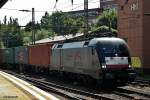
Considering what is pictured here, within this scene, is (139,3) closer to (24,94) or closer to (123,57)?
(123,57)

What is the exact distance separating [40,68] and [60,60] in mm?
8973

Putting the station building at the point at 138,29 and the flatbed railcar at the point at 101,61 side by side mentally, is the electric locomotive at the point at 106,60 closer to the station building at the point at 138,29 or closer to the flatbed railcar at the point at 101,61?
the flatbed railcar at the point at 101,61

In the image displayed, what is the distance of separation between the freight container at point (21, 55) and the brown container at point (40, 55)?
2199 millimetres

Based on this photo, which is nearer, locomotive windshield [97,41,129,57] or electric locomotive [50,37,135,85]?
electric locomotive [50,37,135,85]

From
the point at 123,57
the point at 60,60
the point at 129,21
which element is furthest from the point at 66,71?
the point at 129,21

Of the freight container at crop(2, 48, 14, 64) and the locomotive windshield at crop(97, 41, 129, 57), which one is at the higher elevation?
the locomotive windshield at crop(97, 41, 129, 57)

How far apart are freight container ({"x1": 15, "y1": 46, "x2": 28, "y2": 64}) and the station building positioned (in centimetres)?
1110

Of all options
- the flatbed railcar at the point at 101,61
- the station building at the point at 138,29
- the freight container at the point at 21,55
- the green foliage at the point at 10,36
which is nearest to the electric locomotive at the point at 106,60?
the flatbed railcar at the point at 101,61

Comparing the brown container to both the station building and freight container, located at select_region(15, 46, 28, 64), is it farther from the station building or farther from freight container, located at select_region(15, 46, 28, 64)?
the station building

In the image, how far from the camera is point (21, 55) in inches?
1848

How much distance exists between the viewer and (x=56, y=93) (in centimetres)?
2041

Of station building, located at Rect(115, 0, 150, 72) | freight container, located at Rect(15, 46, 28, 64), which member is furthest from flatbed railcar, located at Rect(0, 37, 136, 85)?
freight container, located at Rect(15, 46, 28, 64)

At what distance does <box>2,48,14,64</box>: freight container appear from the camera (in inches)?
2097

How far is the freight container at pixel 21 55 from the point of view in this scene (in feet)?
147
